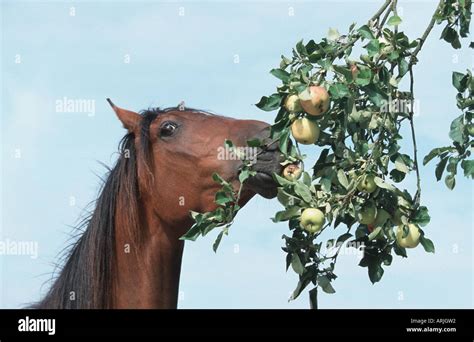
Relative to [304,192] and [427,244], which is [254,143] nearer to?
[304,192]

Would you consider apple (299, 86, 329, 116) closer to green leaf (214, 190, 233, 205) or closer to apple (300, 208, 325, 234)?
apple (300, 208, 325, 234)

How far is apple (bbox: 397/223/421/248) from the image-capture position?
13.2 feet

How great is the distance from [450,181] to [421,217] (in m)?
0.37

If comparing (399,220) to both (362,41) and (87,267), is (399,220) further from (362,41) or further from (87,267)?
(87,267)

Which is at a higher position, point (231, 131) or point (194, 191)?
point (231, 131)

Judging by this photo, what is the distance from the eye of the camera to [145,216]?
5266 millimetres

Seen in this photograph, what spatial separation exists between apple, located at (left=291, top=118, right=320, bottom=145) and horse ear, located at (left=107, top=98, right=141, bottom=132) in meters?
1.68

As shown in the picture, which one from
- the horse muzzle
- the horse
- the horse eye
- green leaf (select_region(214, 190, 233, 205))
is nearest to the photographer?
green leaf (select_region(214, 190, 233, 205))

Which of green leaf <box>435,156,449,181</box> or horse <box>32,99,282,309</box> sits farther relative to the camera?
horse <box>32,99,282,309</box>

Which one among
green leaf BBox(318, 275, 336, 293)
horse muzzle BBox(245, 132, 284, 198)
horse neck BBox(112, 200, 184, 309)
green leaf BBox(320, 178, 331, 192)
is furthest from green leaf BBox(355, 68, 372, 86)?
horse neck BBox(112, 200, 184, 309)

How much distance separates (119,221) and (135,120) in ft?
2.24

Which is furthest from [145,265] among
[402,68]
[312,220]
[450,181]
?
[402,68]

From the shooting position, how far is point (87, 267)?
5180 millimetres
